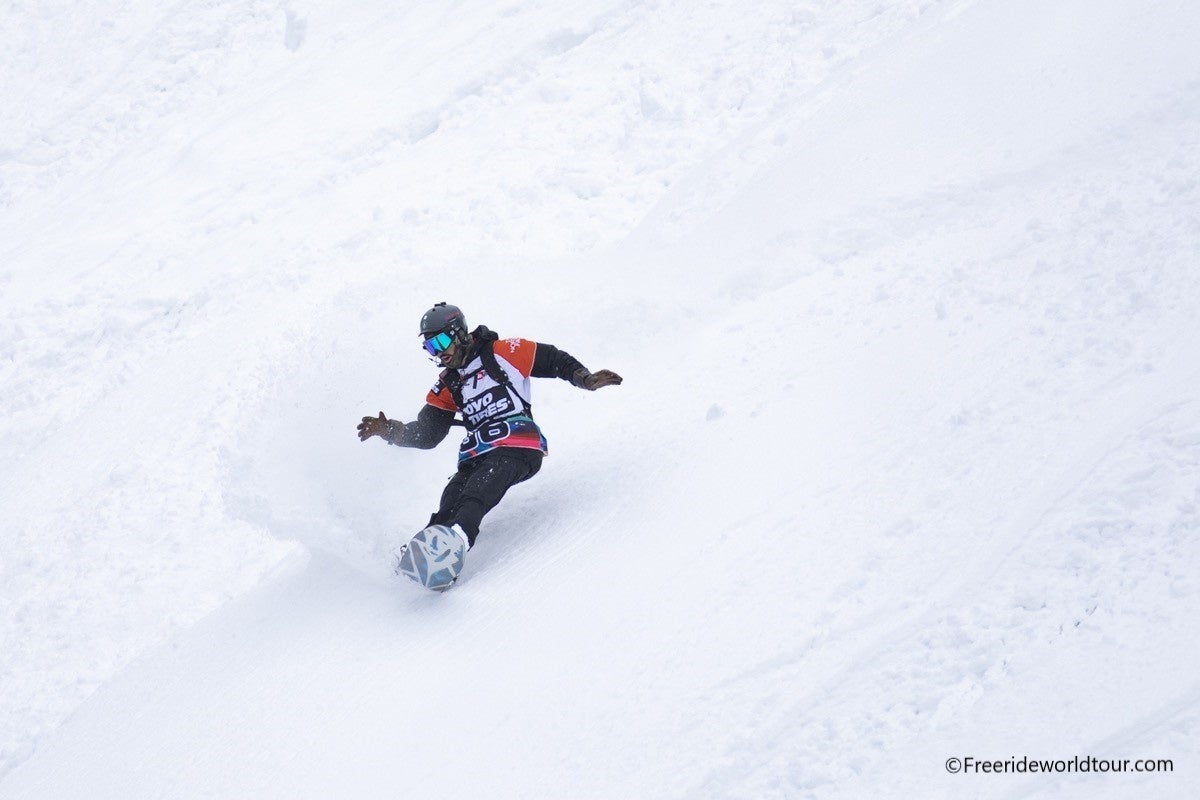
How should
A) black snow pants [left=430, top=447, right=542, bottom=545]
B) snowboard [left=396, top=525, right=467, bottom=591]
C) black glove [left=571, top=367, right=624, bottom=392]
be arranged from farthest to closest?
1. black glove [left=571, top=367, right=624, bottom=392]
2. black snow pants [left=430, top=447, right=542, bottom=545]
3. snowboard [left=396, top=525, right=467, bottom=591]

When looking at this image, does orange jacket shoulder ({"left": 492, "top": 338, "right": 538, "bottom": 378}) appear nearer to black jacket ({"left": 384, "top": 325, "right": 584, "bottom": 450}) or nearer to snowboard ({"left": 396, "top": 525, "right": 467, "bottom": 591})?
black jacket ({"left": 384, "top": 325, "right": 584, "bottom": 450})

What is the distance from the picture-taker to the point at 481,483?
5.71m

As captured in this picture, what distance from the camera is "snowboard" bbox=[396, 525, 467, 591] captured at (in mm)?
5121

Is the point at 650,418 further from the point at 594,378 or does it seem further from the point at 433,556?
the point at 433,556

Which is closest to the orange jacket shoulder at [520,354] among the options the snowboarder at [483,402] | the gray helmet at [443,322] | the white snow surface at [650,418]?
the snowboarder at [483,402]

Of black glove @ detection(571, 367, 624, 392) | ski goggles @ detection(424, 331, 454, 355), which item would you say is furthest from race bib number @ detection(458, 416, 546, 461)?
ski goggles @ detection(424, 331, 454, 355)

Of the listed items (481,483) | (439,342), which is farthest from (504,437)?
(439,342)

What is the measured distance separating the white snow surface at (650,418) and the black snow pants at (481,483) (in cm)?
32

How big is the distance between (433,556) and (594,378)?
142 cm

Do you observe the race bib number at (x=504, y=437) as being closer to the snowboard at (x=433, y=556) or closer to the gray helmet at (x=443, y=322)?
the gray helmet at (x=443, y=322)

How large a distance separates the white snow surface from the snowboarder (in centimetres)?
42

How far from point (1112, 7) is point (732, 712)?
26.4ft

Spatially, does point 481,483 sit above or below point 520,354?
below

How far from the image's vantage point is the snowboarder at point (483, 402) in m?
5.89
